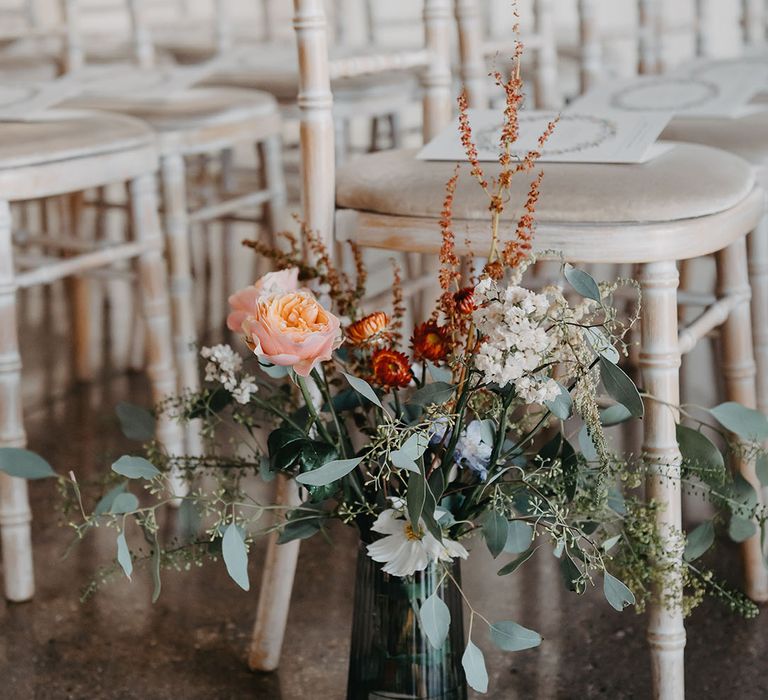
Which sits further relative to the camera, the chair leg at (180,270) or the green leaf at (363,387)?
the chair leg at (180,270)

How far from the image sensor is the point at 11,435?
133cm

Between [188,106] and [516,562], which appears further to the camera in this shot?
[188,106]

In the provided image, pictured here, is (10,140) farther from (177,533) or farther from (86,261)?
(177,533)

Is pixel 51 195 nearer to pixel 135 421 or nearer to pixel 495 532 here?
pixel 135 421

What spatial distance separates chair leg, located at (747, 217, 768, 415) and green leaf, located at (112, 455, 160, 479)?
732 millimetres

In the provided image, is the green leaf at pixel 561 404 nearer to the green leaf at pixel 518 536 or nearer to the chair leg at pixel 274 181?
the green leaf at pixel 518 536

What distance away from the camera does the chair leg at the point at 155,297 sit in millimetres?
1511

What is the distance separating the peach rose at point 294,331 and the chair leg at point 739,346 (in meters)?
0.51

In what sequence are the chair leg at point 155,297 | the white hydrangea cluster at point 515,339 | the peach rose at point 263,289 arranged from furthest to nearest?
the chair leg at point 155,297, the peach rose at point 263,289, the white hydrangea cluster at point 515,339

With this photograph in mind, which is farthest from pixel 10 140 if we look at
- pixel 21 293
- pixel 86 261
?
pixel 21 293

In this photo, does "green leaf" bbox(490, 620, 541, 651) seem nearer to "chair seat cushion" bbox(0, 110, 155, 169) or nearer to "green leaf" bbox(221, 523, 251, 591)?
"green leaf" bbox(221, 523, 251, 591)

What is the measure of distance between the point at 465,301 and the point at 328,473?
0.56 ft

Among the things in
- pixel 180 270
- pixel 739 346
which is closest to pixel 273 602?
pixel 739 346

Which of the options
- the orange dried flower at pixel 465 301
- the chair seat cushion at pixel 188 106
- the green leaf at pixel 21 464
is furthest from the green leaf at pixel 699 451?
the chair seat cushion at pixel 188 106
